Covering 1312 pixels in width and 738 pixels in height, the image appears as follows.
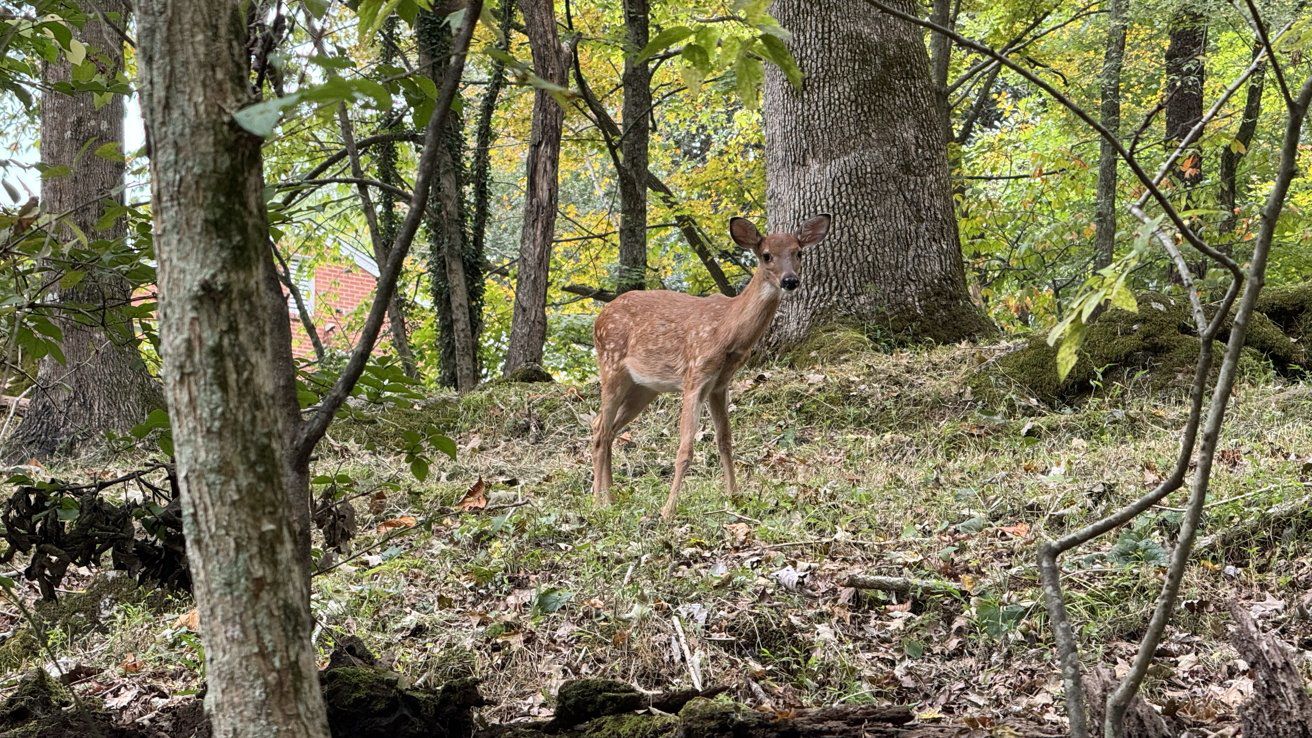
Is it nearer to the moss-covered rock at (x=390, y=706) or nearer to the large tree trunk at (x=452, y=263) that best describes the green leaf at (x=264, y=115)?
the moss-covered rock at (x=390, y=706)

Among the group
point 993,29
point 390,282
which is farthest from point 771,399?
point 993,29

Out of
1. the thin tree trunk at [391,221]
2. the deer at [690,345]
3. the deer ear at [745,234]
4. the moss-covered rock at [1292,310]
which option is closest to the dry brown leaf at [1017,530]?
the deer at [690,345]

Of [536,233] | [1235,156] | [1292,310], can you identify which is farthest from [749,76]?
[1235,156]

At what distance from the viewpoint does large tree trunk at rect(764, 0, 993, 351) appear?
9.75m

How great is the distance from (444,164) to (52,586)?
11595 mm

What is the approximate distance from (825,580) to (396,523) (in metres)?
2.54

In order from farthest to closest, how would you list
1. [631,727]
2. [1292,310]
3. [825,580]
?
[1292,310]
[825,580]
[631,727]

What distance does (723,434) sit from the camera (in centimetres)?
678

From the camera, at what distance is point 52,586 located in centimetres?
285

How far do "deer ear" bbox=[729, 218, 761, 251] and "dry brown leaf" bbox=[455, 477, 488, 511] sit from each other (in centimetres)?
212

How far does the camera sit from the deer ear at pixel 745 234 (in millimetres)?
6910

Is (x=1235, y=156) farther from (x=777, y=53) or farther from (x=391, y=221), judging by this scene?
(x=777, y=53)

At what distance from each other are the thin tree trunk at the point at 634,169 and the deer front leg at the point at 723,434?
269 inches

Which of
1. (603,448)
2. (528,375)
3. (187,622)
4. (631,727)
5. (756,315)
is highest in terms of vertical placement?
(756,315)
